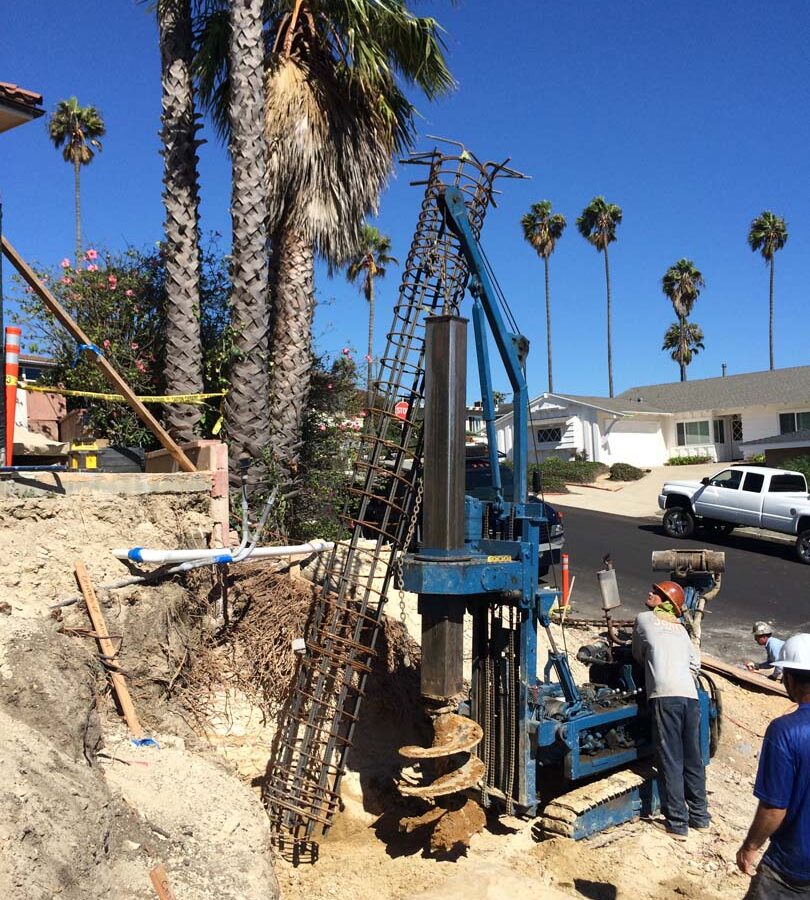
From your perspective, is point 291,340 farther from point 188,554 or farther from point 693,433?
point 693,433

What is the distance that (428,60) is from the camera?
440 inches

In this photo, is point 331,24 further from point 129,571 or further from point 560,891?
point 560,891

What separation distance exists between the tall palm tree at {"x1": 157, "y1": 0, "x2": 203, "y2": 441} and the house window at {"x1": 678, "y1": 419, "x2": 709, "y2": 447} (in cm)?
3114

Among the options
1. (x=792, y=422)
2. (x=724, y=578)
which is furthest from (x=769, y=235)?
(x=724, y=578)

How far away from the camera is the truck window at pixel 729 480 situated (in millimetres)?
18578

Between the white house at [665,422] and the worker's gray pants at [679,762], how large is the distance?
28.1m

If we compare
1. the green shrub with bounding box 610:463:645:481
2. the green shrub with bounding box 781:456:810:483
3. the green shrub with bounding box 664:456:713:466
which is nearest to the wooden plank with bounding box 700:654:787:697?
the green shrub with bounding box 781:456:810:483

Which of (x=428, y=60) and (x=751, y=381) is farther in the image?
(x=751, y=381)

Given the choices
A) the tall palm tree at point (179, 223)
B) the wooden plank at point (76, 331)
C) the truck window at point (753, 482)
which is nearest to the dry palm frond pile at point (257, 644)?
the wooden plank at point (76, 331)

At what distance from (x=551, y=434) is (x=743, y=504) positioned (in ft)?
65.4

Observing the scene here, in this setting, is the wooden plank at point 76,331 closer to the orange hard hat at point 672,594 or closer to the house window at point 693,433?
the orange hard hat at point 672,594

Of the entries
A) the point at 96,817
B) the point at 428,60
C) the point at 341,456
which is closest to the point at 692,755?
the point at 96,817

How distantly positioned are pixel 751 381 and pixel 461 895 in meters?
37.3

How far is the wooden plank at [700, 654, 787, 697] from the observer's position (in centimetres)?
924
